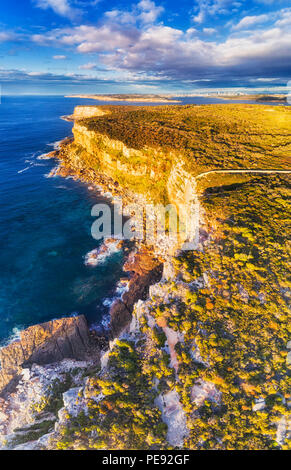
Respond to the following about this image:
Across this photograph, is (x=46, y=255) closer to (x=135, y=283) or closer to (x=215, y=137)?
(x=135, y=283)

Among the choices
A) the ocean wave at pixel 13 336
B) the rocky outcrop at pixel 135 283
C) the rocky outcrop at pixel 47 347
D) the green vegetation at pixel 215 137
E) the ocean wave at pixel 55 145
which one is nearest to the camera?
the rocky outcrop at pixel 47 347

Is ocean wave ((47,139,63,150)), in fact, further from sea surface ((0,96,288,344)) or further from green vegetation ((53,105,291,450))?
green vegetation ((53,105,291,450))

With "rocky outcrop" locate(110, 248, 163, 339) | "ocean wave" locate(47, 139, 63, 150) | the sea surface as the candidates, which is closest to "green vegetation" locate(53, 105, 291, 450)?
"rocky outcrop" locate(110, 248, 163, 339)

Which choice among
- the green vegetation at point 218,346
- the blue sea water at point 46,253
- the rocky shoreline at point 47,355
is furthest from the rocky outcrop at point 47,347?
the green vegetation at point 218,346

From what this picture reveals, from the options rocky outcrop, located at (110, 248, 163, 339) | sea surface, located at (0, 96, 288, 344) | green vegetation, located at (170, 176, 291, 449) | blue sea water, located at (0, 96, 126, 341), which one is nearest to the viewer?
green vegetation, located at (170, 176, 291, 449)

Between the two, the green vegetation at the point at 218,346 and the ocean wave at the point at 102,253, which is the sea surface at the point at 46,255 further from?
the green vegetation at the point at 218,346

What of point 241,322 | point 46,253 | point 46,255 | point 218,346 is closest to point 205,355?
point 218,346
